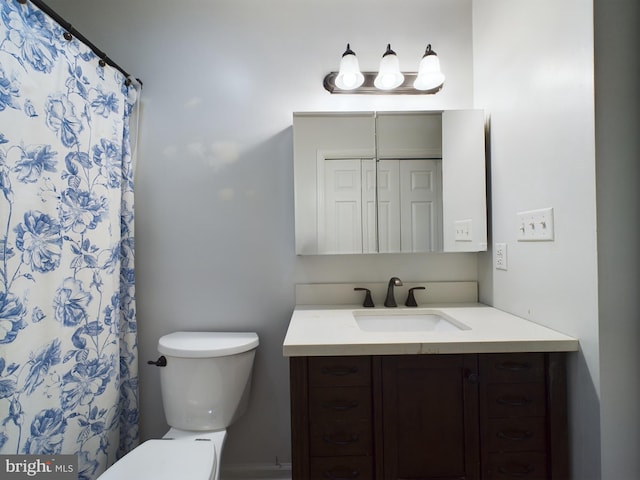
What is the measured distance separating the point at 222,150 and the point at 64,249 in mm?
786

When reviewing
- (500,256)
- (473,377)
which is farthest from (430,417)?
(500,256)

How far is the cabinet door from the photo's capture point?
994 millimetres

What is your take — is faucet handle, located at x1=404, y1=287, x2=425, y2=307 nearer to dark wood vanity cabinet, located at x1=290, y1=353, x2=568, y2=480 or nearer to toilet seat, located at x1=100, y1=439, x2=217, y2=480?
dark wood vanity cabinet, located at x1=290, y1=353, x2=568, y2=480

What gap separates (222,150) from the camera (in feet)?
5.08

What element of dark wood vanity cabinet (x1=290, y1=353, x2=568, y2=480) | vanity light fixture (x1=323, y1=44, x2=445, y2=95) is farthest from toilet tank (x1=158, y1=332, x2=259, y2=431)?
vanity light fixture (x1=323, y1=44, x2=445, y2=95)

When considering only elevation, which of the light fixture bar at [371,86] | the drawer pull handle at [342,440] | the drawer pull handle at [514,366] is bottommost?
the drawer pull handle at [342,440]

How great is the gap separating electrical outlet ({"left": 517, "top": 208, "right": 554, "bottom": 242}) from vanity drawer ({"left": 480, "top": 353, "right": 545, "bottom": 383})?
401 mm

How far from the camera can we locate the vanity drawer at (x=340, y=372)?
3.28 ft

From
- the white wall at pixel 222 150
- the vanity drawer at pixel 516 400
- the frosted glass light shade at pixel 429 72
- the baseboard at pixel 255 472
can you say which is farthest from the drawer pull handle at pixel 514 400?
the frosted glass light shade at pixel 429 72

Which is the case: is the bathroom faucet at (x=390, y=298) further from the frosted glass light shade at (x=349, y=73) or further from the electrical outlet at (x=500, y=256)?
the frosted glass light shade at (x=349, y=73)

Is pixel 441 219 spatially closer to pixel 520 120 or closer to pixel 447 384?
pixel 520 120

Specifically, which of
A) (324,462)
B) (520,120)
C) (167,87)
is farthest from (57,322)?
(520,120)

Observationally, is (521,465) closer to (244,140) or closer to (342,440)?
(342,440)

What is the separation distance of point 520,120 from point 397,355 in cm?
102
